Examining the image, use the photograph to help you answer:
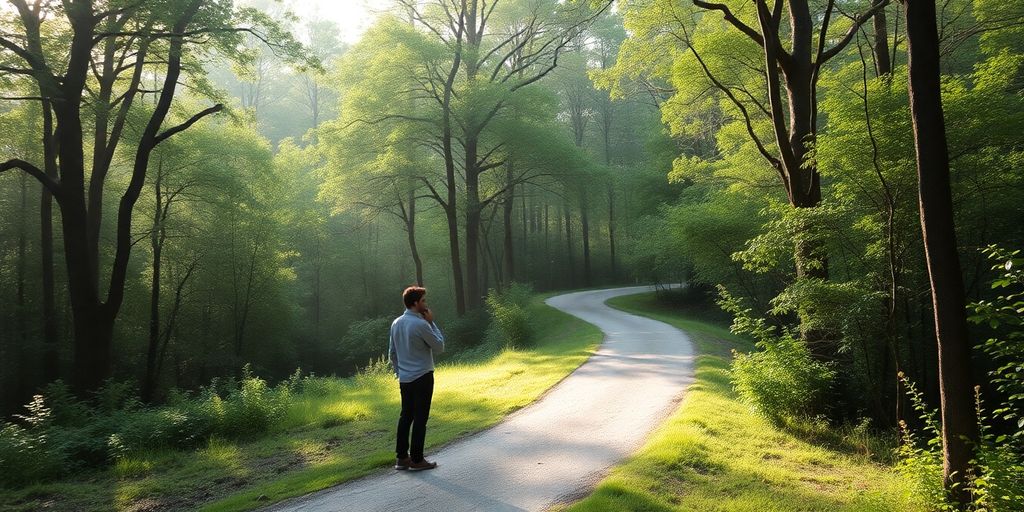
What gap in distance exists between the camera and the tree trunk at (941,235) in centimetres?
449

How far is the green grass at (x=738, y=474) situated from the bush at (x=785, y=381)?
0.31 m

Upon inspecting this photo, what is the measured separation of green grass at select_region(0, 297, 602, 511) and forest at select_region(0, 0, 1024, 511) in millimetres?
605

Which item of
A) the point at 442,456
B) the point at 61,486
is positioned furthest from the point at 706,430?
the point at 61,486

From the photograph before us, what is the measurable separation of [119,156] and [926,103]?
2359cm

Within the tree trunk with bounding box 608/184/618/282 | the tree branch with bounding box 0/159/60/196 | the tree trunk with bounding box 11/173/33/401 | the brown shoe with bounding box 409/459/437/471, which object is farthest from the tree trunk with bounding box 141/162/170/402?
the tree trunk with bounding box 608/184/618/282

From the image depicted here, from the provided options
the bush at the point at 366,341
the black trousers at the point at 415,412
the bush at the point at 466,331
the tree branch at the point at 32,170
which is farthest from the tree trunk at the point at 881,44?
the bush at the point at 366,341

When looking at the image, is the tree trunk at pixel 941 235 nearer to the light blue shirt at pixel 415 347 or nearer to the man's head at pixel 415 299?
the light blue shirt at pixel 415 347

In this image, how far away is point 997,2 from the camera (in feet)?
37.4

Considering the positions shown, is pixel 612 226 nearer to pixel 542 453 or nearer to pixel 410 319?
pixel 542 453

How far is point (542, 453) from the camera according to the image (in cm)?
638

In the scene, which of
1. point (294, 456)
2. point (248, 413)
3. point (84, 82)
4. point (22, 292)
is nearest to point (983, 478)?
point (294, 456)

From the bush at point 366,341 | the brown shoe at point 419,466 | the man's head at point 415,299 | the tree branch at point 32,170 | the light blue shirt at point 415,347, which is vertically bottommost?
the bush at point 366,341

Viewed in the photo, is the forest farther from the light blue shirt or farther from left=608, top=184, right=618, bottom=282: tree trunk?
the light blue shirt

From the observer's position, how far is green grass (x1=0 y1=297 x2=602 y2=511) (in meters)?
5.49
